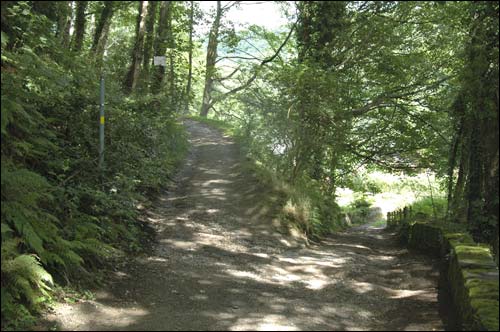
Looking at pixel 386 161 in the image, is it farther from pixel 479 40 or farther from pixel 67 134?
pixel 67 134

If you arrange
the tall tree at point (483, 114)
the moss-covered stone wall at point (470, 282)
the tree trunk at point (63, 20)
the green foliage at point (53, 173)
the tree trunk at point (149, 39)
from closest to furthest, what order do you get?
1. the moss-covered stone wall at point (470, 282)
2. the green foliage at point (53, 173)
3. the tall tree at point (483, 114)
4. the tree trunk at point (63, 20)
5. the tree trunk at point (149, 39)

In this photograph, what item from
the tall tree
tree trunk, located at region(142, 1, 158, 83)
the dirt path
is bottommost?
the dirt path

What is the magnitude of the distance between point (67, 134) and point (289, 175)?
7722mm

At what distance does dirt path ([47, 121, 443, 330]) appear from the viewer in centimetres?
619

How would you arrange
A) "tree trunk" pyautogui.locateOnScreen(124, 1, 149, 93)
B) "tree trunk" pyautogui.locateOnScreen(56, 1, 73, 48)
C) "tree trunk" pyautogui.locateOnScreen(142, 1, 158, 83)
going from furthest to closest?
"tree trunk" pyautogui.locateOnScreen(142, 1, 158, 83) → "tree trunk" pyautogui.locateOnScreen(124, 1, 149, 93) → "tree trunk" pyautogui.locateOnScreen(56, 1, 73, 48)

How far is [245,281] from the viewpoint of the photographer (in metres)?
8.38

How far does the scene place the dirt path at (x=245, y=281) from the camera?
6.19 m

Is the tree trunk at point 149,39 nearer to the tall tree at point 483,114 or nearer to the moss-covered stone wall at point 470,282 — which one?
the tall tree at point 483,114

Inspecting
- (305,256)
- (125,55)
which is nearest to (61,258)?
(305,256)

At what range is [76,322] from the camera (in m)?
5.83

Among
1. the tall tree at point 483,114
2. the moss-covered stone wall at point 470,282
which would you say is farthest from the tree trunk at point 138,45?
the moss-covered stone wall at point 470,282

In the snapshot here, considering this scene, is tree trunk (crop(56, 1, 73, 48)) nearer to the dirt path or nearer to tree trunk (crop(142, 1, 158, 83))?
tree trunk (crop(142, 1, 158, 83))

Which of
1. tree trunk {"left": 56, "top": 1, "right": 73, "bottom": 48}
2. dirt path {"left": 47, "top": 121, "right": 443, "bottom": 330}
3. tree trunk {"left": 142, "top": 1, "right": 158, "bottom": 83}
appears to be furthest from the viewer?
tree trunk {"left": 142, "top": 1, "right": 158, "bottom": 83}

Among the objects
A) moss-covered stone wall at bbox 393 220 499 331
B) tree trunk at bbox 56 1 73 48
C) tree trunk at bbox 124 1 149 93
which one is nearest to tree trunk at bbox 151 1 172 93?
tree trunk at bbox 124 1 149 93
